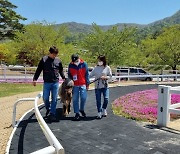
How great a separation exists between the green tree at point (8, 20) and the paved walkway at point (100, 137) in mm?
40100

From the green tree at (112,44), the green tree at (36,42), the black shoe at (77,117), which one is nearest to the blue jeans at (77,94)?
the black shoe at (77,117)

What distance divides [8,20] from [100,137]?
4293 centimetres

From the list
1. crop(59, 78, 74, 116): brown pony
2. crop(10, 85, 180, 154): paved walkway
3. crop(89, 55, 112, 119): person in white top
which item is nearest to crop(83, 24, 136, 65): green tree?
crop(89, 55, 112, 119): person in white top

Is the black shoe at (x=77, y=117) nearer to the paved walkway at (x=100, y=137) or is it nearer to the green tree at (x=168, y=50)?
the paved walkway at (x=100, y=137)

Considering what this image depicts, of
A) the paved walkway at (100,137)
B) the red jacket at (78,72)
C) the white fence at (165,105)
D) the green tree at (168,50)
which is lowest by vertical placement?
the paved walkway at (100,137)

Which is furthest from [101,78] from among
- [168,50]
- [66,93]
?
[168,50]

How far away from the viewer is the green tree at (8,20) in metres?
45.6

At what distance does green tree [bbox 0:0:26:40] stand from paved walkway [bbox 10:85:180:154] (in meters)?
40.1

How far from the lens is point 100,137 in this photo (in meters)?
6.25

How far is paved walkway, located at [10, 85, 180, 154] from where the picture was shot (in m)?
5.46

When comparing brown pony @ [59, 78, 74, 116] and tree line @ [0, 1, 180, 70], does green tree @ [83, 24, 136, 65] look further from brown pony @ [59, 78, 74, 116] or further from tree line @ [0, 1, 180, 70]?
brown pony @ [59, 78, 74, 116]

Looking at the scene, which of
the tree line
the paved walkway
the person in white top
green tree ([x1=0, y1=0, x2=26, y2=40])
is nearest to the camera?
the paved walkway

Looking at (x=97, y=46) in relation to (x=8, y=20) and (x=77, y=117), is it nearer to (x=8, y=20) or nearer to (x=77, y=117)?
(x=8, y=20)

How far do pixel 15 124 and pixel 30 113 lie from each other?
1.54 m
